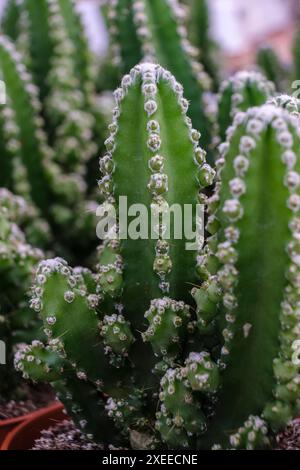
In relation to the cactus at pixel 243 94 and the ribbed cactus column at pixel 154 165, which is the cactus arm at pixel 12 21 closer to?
the cactus at pixel 243 94

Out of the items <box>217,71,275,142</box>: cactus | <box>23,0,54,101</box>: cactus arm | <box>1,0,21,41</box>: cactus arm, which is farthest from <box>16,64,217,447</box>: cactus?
<box>1,0,21,41</box>: cactus arm

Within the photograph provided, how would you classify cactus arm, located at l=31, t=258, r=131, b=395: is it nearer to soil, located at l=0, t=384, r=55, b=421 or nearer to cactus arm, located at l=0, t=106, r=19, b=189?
soil, located at l=0, t=384, r=55, b=421

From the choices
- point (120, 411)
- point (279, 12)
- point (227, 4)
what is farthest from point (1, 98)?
point (279, 12)

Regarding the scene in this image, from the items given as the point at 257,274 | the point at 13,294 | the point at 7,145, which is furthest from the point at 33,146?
the point at 257,274

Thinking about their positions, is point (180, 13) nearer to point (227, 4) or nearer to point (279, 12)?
→ point (227, 4)

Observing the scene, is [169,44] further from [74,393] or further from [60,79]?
[74,393]

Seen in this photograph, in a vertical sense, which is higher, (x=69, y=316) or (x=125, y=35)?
(x=125, y=35)

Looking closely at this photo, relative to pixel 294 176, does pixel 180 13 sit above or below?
above
